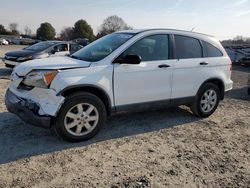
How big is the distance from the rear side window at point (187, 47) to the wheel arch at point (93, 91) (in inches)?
69.2

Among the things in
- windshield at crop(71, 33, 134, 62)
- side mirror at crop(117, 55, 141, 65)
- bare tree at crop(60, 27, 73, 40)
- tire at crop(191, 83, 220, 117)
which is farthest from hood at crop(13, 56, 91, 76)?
bare tree at crop(60, 27, 73, 40)

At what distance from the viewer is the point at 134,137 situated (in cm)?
529

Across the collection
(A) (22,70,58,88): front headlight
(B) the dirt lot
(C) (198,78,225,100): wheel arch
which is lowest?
(B) the dirt lot

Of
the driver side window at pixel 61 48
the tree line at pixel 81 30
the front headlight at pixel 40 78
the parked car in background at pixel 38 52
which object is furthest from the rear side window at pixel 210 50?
the tree line at pixel 81 30

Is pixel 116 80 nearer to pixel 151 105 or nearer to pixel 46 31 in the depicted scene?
pixel 151 105

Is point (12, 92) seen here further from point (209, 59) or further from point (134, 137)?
point (209, 59)

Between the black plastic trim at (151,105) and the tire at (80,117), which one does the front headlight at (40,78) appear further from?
the black plastic trim at (151,105)

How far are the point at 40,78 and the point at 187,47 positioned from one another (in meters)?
3.05

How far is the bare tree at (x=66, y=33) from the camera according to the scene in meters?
70.2

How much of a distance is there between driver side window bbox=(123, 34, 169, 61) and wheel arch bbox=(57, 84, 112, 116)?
80 centimetres

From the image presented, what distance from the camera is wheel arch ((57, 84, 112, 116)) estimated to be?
15.3 feet

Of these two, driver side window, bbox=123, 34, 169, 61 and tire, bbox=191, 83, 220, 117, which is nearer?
driver side window, bbox=123, 34, 169, 61

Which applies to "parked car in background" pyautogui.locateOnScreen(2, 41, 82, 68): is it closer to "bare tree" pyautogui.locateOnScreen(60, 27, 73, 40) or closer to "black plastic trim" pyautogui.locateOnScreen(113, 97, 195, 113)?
"black plastic trim" pyautogui.locateOnScreen(113, 97, 195, 113)

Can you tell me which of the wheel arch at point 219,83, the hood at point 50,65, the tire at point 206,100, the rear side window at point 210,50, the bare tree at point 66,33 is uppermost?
the bare tree at point 66,33
